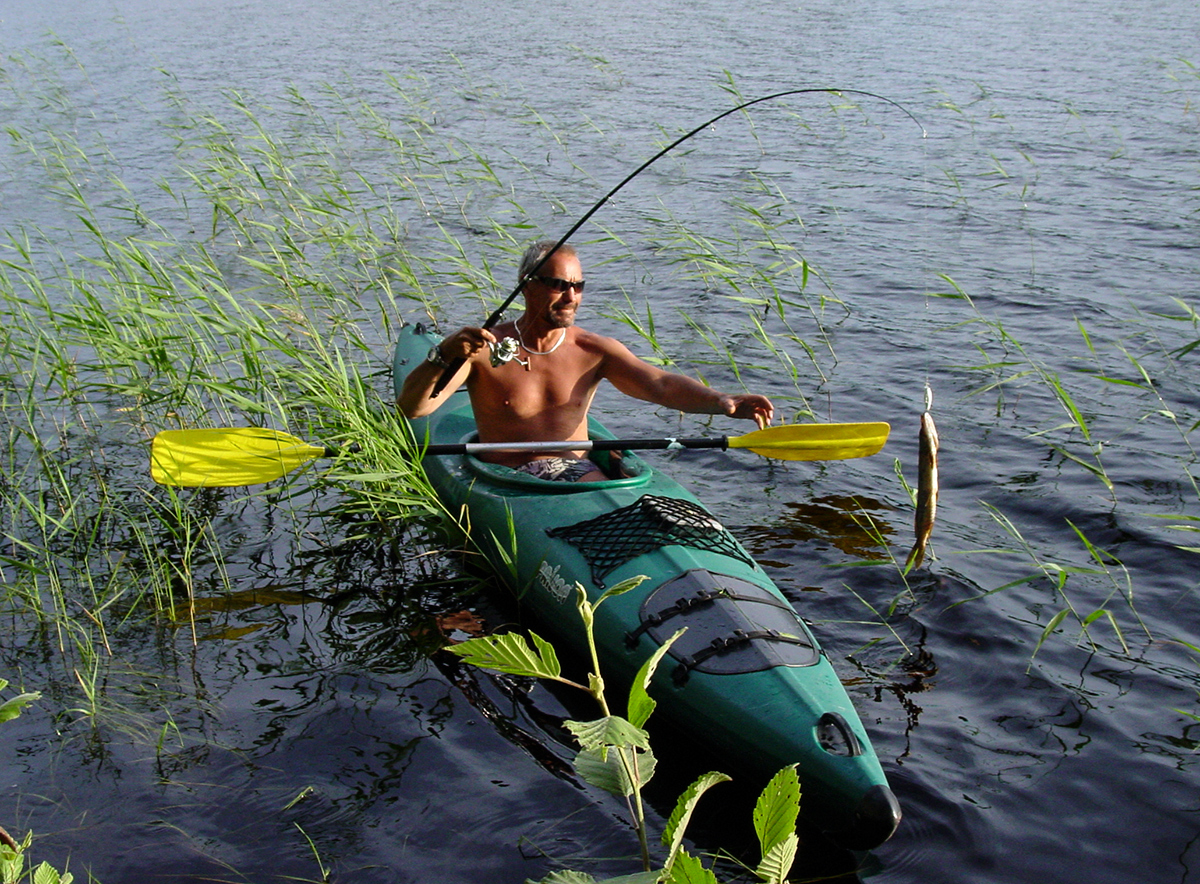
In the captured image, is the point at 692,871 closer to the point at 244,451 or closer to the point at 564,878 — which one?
the point at 564,878

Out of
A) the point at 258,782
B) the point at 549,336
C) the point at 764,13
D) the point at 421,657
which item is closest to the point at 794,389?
the point at 549,336

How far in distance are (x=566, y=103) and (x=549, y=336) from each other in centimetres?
899

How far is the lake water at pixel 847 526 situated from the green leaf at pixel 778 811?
4.59 ft

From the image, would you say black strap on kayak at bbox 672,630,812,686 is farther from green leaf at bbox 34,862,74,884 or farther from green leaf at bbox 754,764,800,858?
green leaf at bbox 34,862,74,884

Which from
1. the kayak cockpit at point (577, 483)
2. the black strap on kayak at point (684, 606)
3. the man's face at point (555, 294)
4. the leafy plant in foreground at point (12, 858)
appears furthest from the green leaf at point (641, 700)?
the man's face at point (555, 294)

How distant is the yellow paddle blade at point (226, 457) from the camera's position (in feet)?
14.6

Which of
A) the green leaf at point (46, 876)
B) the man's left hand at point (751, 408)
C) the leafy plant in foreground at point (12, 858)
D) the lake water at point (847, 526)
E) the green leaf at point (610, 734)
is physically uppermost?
the green leaf at point (610, 734)

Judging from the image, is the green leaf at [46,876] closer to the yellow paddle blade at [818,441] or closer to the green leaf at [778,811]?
the green leaf at [778,811]

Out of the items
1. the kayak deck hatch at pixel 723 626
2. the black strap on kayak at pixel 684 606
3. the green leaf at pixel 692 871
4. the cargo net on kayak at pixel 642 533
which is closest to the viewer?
the green leaf at pixel 692 871

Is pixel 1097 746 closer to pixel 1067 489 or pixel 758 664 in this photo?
pixel 758 664

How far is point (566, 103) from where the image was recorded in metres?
13.0

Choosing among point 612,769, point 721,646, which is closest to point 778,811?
point 612,769

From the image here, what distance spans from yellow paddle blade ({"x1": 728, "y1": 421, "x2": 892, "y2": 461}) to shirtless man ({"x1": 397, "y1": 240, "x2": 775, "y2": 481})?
0.12 m

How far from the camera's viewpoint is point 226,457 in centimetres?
451
